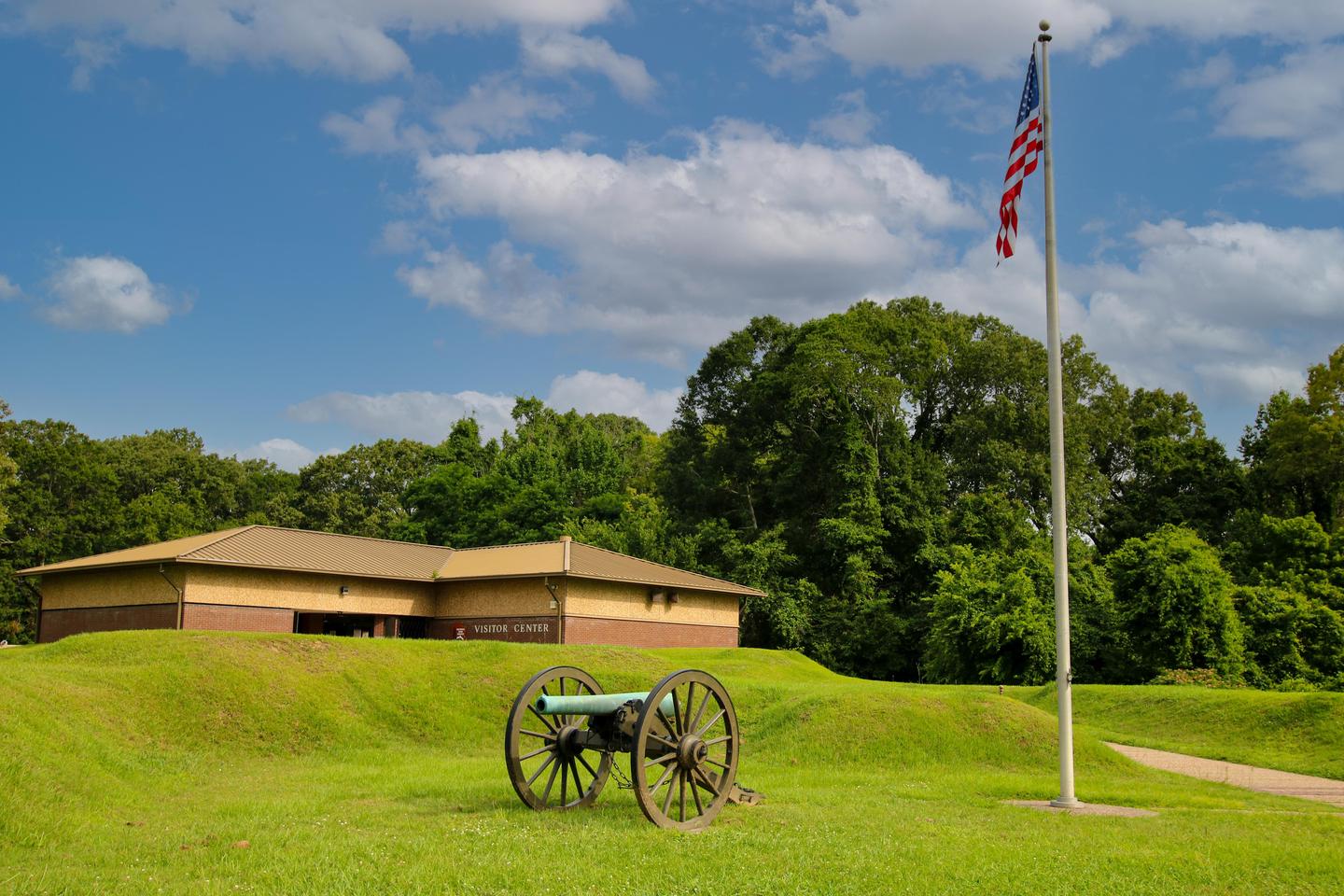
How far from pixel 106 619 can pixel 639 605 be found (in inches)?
636

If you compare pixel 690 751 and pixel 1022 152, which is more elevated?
pixel 1022 152

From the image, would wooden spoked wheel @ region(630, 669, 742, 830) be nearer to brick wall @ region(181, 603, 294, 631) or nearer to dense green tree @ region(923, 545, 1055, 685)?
brick wall @ region(181, 603, 294, 631)

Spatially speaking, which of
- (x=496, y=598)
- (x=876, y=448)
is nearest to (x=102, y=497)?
(x=496, y=598)

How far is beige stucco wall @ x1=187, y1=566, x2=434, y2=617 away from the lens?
29812 mm

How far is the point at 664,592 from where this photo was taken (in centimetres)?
3678

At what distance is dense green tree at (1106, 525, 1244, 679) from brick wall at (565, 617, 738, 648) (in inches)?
547

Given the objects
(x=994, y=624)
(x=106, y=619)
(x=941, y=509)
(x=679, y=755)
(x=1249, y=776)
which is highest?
(x=941, y=509)

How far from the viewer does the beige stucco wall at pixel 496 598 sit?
1319 inches

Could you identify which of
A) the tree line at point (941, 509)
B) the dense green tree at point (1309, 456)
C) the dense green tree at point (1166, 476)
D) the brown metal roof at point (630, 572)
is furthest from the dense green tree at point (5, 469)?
the dense green tree at point (1309, 456)

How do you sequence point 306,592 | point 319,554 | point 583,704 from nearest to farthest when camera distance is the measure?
point 583,704 < point 306,592 < point 319,554

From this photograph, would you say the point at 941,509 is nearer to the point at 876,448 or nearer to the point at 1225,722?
Answer: the point at 876,448

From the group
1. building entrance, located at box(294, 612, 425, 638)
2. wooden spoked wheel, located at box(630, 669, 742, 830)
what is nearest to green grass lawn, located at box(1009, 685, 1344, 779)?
wooden spoked wheel, located at box(630, 669, 742, 830)

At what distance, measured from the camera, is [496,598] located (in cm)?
3472

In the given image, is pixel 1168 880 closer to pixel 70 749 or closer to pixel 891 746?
pixel 891 746
